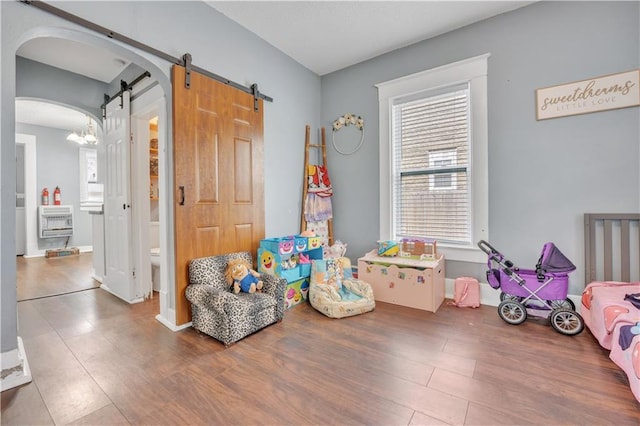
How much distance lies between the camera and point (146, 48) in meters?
2.20

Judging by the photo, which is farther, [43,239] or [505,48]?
[43,239]

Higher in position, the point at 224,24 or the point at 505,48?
the point at 224,24

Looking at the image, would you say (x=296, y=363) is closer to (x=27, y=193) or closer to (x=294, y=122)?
(x=294, y=122)

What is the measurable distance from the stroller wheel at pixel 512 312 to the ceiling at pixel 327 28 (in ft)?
9.31

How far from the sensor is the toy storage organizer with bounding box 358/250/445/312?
2.76 metres

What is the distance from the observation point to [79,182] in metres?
6.63

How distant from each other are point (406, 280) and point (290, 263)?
1.22 metres

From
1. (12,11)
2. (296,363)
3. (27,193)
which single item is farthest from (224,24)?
(27,193)

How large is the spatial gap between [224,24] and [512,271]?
11.8ft

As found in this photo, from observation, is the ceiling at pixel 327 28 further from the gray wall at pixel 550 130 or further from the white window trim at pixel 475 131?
the white window trim at pixel 475 131

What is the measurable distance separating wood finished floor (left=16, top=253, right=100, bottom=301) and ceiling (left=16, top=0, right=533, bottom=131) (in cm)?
278

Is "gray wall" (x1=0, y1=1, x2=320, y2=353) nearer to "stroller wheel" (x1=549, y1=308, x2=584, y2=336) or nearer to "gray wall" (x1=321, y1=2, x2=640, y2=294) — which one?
"gray wall" (x1=321, y1=2, x2=640, y2=294)

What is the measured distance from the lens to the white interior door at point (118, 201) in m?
3.14

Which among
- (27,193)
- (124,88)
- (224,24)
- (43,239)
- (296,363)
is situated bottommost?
(296,363)
